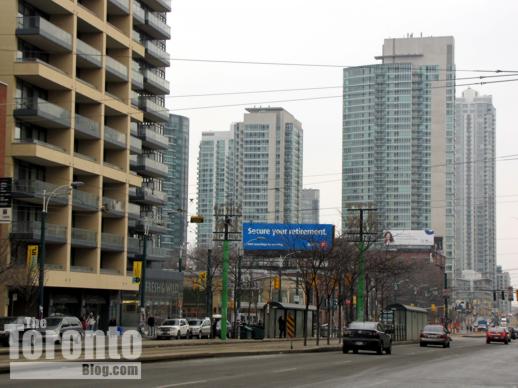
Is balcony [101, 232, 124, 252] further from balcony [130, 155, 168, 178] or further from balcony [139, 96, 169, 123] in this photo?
balcony [139, 96, 169, 123]

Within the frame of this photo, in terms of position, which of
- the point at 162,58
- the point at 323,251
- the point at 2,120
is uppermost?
the point at 162,58

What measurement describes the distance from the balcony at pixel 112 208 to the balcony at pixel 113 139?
4.74 m

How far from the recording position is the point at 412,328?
69000mm

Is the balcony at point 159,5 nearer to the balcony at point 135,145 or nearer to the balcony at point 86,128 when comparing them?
the balcony at point 135,145

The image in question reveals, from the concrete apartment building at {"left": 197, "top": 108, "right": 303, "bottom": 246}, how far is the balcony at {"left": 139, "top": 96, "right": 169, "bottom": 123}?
96.1ft

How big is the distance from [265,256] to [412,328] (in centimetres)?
2539

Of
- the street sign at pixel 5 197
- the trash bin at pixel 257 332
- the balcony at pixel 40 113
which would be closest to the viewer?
the street sign at pixel 5 197

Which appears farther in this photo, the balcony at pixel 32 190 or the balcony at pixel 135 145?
the balcony at pixel 135 145

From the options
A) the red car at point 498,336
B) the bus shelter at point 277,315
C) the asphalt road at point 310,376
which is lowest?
the red car at point 498,336

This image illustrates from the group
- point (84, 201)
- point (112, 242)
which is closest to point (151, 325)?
point (84, 201)

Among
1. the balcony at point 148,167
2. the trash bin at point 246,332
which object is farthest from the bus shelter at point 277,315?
the balcony at point 148,167

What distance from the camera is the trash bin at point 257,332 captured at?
196ft

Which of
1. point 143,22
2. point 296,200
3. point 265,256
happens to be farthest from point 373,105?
point 143,22

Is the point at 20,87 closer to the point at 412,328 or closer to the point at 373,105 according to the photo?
the point at 412,328
